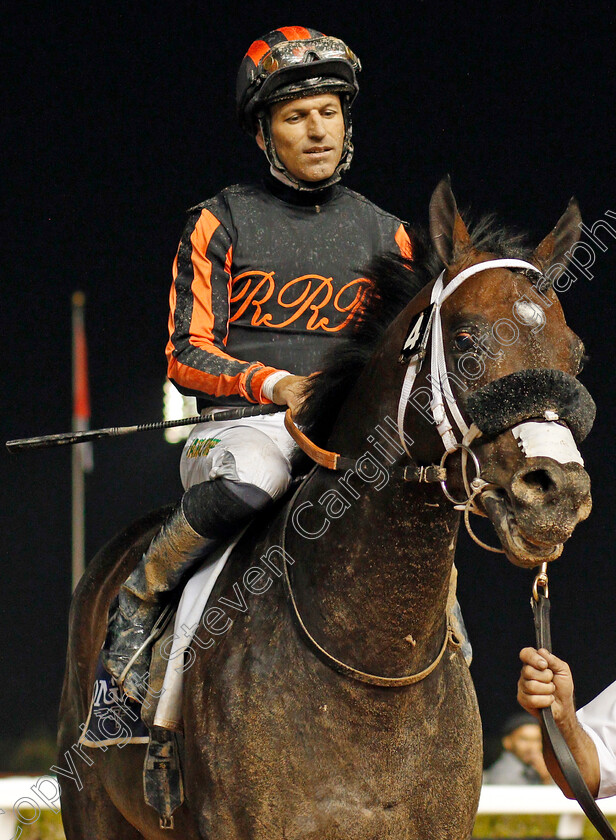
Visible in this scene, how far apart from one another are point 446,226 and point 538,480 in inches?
24.0

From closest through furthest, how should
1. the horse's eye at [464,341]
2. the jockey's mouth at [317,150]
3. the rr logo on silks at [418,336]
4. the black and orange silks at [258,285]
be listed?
1. the horse's eye at [464,341]
2. the rr logo on silks at [418,336]
3. the black and orange silks at [258,285]
4. the jockey's mouth at [317,150]

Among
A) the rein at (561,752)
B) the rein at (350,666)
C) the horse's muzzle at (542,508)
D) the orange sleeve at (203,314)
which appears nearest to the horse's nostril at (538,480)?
the horse's muzzle at (542,508)

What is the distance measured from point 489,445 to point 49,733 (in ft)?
14.3

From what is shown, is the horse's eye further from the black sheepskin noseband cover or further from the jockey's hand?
the jockey's hand

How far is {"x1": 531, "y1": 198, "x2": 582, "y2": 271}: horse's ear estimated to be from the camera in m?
2.04

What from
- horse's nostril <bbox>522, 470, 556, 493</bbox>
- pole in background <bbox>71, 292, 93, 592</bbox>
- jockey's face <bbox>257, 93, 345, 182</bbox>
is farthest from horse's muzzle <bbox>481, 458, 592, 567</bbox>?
pole in background <bbox>71, 292, 93, 592</bbox>

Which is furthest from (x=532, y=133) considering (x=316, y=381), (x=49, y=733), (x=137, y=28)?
(x=49, y=733)

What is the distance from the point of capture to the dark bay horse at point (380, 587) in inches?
73.8

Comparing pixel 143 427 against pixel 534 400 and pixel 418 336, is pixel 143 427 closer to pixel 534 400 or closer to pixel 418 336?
pixel 418 336

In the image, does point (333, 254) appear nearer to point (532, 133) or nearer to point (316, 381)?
A: point (316, 381)

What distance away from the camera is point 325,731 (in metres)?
2.12

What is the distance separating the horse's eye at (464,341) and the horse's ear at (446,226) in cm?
21

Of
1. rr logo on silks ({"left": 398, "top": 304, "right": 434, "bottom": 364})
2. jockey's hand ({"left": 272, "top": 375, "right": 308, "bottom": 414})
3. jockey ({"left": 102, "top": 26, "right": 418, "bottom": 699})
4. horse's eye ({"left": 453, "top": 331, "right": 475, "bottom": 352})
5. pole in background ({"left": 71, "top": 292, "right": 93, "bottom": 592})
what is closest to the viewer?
horse's eye ({"left": 453, "top": 331, "right": 475, "bottom": 352})

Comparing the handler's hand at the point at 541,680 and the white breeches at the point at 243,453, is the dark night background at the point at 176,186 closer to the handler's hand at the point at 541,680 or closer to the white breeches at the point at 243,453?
the white breeches at the point at 243,453
